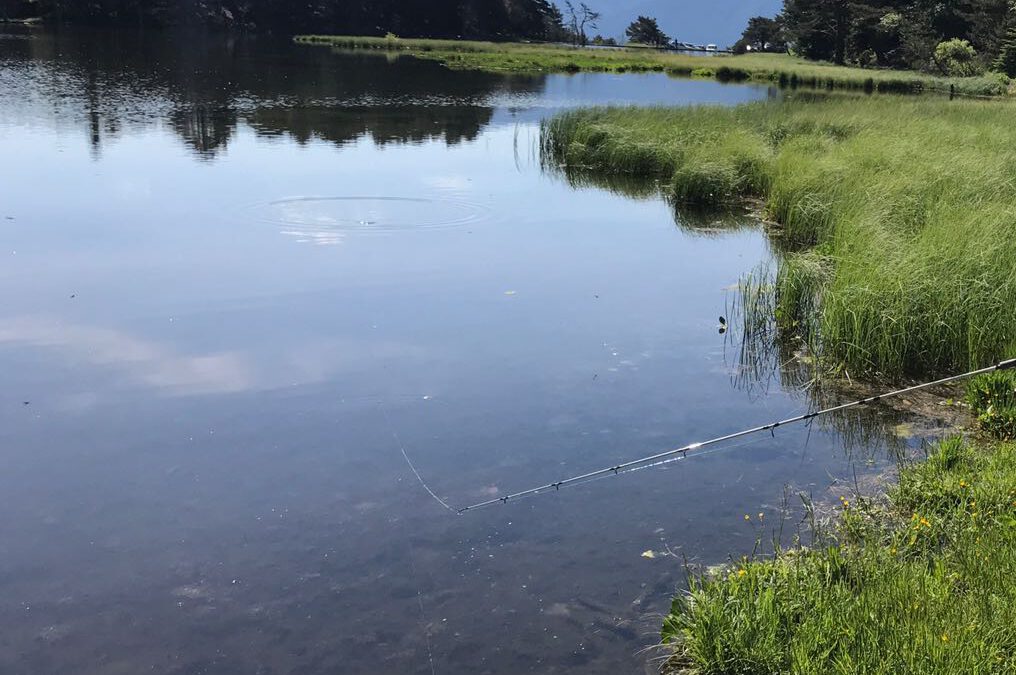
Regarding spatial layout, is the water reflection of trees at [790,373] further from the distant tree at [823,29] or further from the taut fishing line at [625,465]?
the distant tree at [823,29]

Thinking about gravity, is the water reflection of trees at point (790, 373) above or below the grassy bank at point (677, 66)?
below

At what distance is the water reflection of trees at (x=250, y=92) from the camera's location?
29344 millimetres

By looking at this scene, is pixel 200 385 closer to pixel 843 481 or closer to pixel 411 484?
pixel 411 484

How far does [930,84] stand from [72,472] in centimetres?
5637

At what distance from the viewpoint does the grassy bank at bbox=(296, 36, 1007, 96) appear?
55144mm

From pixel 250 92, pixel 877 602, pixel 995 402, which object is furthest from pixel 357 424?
pixel 250 92

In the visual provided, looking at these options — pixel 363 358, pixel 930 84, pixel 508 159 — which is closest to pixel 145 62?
pixel 508 159

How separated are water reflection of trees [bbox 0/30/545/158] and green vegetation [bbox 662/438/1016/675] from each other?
67.4ft

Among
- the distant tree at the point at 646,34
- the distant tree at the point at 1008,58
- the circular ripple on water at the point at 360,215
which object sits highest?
the distant tree at the point at 646,34

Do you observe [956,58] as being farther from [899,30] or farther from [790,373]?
[790,373]

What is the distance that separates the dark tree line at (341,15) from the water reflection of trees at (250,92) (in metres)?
24.4

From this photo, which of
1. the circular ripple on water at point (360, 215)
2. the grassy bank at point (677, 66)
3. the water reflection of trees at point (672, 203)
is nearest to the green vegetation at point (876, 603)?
the circular ripple on water at point (360, 215)

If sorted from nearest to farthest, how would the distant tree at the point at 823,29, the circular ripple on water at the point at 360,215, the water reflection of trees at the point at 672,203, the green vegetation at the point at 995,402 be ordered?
the green vegetation at the point at 995,402 → the circular ripple on water at the point at 360,215 → the water reflection of trees at the point at 672,203 → the distant tree at the point at 823,29

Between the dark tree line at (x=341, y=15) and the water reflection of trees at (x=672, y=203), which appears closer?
the water reflection of trees at (x=672, y=203)
